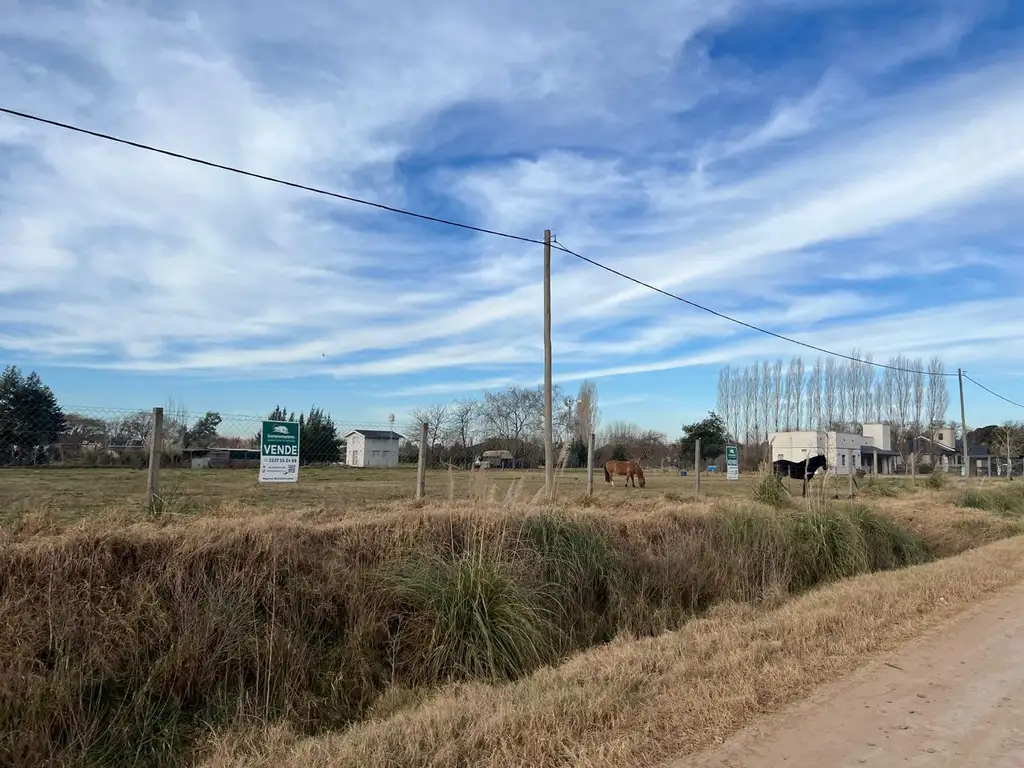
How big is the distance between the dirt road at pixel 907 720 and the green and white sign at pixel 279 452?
629cm

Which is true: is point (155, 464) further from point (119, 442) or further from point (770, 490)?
point (770, 490)

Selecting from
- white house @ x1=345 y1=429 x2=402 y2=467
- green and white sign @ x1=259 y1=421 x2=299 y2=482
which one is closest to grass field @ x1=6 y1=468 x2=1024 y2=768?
green and white sign @ x1=259 y1=421 x2=299 y2=482

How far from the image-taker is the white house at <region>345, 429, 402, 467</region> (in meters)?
14.4

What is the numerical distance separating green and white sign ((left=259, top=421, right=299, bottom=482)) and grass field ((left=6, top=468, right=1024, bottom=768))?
1.94 ft

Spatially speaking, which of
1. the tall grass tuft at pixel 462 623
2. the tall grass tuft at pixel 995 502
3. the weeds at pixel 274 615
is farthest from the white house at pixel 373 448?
the tall grass tuft at pixel 995 502

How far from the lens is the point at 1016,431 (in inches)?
2950

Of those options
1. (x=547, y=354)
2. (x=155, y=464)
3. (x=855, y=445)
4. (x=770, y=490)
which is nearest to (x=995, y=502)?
(x=770, y=490)

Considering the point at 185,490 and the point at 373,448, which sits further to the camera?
the point at 373,448

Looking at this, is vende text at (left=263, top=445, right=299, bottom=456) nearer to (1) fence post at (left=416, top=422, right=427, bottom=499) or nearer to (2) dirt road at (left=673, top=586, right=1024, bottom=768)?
(1) fence post at (left=416, top=422, right=427, bottom=499)

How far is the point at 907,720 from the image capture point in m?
4.67

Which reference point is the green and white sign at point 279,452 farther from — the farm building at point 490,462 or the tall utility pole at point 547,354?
the tall utility pole at point 547,354

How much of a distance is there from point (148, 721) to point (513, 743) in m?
2.85

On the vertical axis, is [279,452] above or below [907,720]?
above

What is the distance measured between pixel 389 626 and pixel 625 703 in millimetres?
2746
